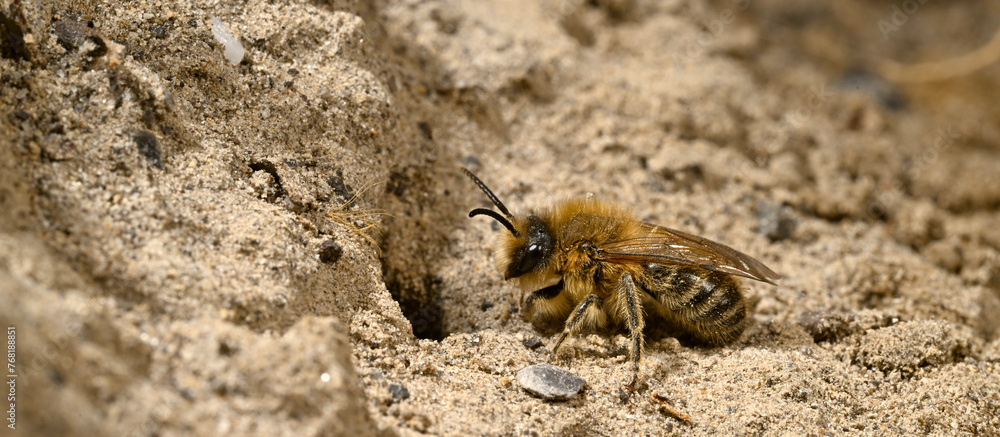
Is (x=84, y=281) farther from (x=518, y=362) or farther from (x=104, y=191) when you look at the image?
(x=518, y=362)

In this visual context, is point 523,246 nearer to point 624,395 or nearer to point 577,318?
point 577,318

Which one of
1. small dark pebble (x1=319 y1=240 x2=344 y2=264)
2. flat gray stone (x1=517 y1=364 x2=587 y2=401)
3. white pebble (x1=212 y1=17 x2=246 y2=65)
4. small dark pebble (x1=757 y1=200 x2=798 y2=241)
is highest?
white pebble (x1=212 y1=17 x2=246 y2=65)

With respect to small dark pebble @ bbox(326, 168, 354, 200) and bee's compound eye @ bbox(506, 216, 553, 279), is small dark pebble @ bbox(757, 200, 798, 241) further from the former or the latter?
small dark pebble @ bbox(326, 168, 354, 200)

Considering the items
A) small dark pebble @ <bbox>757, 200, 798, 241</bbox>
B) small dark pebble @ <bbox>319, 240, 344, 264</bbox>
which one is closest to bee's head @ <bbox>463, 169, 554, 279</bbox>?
small dark pebble @ <bbox>319, 240, 344, 264</bbox>

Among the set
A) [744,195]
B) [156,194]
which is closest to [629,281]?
[744,195]

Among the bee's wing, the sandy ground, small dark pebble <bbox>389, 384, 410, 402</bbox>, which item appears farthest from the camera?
the bee's wing

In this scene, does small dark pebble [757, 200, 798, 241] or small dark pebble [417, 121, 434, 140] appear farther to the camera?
small dark pebble [757, 200, 798, 241]
